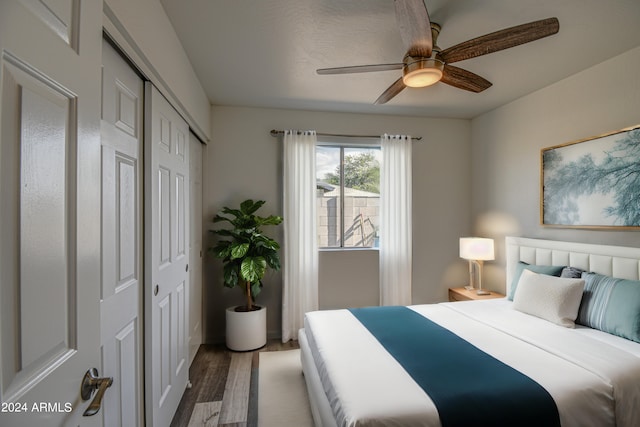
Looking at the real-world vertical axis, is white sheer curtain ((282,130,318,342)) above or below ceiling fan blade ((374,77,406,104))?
below

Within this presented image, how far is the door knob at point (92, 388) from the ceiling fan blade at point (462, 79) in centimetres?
228

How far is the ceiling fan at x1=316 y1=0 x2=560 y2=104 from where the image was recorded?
152 centimetres

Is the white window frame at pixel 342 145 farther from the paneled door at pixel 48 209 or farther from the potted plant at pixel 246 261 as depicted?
the paneled door at pixel 48 209

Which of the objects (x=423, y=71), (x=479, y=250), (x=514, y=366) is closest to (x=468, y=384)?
(x=514, y=366)

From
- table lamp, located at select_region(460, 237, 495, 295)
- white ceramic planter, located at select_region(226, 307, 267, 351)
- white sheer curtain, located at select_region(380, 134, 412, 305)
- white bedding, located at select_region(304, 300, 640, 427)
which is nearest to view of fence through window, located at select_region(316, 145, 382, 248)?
white sheer curtain, located at select_region(380, 134, 412, 305)

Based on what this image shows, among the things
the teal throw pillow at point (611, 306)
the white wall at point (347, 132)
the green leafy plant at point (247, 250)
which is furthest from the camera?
the white wall at point (347, 132)

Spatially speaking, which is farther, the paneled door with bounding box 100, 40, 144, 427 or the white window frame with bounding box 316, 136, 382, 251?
the white window frame with bounding box 316, 136, 382, 251

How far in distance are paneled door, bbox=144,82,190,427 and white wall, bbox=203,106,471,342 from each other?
1.01 m

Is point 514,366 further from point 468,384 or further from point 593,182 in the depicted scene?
point 593,182

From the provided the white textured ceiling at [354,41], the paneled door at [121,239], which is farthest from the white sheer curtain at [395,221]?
the paneled door at [121,239]

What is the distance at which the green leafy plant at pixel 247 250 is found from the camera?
309cm

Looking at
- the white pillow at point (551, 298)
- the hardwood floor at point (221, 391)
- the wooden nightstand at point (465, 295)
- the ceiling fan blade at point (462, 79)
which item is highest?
the ceiling fan blade at point (462, 79)

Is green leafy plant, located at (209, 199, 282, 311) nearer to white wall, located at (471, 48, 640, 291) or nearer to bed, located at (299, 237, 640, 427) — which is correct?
bed, located at (299, 237, 640, 427)

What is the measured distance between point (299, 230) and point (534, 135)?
270cm
